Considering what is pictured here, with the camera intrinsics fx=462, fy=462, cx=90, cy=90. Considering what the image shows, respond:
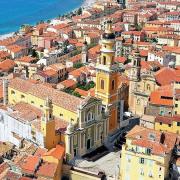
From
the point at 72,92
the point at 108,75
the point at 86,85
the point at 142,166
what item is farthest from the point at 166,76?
the point at 142,166

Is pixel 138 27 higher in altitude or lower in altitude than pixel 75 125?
higher

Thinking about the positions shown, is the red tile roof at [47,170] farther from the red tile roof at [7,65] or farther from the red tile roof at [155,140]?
the red tile roof at [7,65]

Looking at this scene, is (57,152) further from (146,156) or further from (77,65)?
(77,65)

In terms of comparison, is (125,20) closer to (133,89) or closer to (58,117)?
(133,89)

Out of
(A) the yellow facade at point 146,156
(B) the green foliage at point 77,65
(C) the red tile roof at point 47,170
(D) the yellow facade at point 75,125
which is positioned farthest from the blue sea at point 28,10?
(A) the yellow facade at point 146,156

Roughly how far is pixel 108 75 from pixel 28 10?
9535 centimetres

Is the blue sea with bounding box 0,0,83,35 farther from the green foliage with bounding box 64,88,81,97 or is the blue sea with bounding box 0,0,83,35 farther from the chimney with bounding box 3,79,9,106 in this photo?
the chimney with bounding box 3,79,9,106

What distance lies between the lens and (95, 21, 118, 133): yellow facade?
37.7 m

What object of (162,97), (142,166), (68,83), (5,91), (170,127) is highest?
(5,91)

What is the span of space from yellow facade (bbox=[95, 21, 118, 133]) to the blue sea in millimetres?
63899

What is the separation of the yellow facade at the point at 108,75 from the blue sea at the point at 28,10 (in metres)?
63.9

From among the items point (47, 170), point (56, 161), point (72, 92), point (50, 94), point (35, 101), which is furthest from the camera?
point (72, 92)

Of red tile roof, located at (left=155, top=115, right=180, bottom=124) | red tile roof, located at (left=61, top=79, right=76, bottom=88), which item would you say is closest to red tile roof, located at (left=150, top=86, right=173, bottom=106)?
red tile roof, located at (left=155, top=115, right=180, bottom=124)

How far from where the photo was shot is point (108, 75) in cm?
3803
